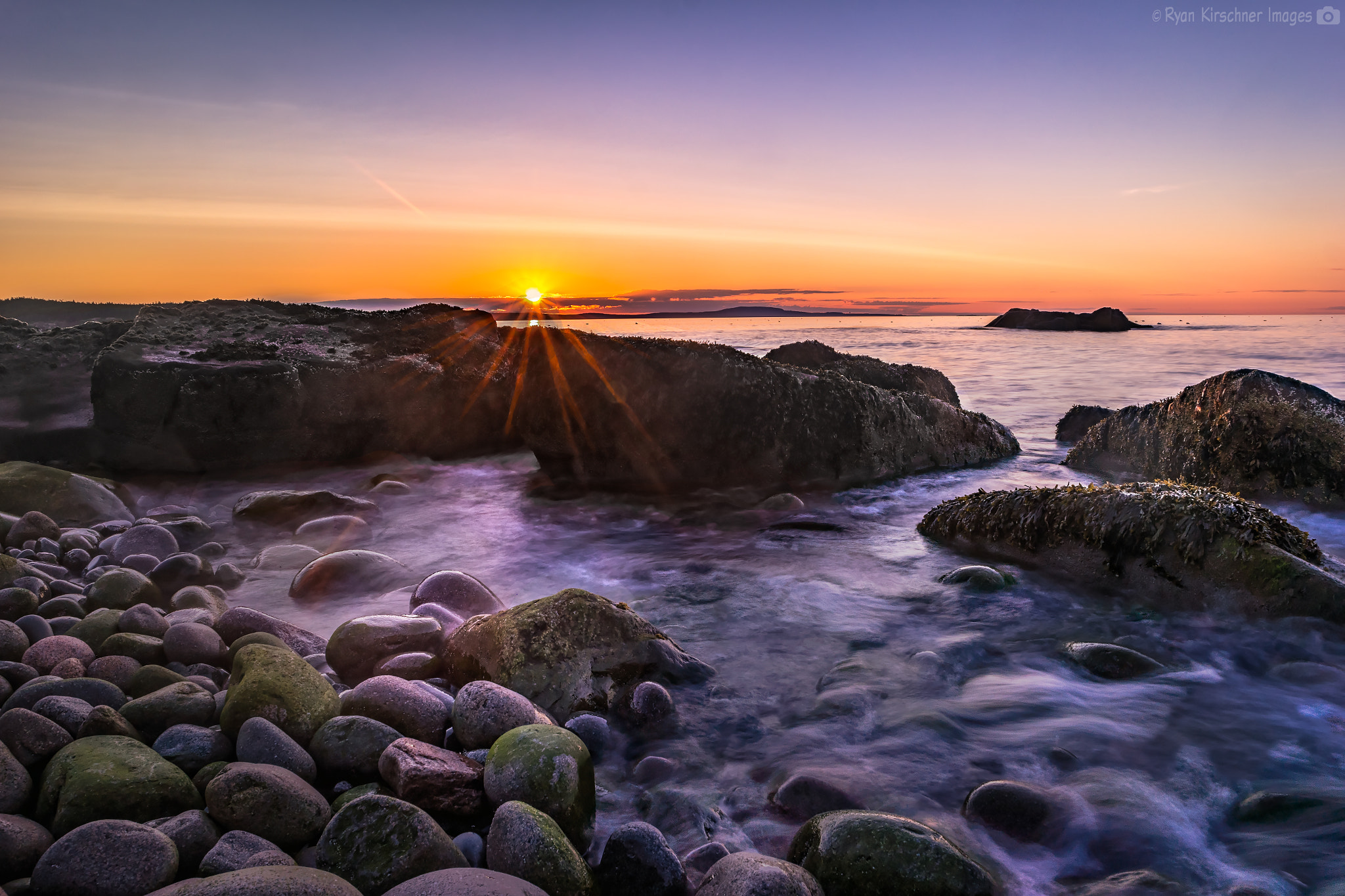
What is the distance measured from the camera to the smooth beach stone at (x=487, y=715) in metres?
2.80

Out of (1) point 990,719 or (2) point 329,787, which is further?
(1) point 990,719

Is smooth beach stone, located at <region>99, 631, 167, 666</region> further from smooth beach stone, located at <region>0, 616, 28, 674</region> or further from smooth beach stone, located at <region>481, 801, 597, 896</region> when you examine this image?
smooth beach stone, located at <region>481, 801, 597, 896</region>

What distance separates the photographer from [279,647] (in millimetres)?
3107

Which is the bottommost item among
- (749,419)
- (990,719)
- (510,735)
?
(990,719)

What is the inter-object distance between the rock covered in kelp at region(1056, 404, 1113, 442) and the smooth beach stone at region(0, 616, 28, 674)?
11229mm

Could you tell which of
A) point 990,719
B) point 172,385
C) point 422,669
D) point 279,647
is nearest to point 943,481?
point 990,719

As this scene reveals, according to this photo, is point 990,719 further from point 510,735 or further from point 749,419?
point 749,419

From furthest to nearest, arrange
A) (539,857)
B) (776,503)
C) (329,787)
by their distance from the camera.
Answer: (776,503) < (329,787) < (539,857)

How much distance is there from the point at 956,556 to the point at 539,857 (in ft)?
13.8

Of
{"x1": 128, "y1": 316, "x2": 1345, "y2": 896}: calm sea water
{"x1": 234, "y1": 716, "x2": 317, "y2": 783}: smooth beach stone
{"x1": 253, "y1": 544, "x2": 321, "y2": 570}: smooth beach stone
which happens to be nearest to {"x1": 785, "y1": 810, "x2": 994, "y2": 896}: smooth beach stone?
{"x1": 128, "y1": 316, "x2": 1345, "y2": 896}: calm sea water

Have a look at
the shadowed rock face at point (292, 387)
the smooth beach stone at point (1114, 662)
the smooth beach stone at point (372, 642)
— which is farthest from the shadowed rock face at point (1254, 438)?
the shadowed rock face at point (292, 387)

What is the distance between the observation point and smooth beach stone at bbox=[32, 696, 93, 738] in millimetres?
2529

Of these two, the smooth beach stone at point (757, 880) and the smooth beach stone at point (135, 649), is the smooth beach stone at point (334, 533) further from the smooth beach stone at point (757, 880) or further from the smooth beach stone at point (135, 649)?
the smooth beach stone at point (757, 880)

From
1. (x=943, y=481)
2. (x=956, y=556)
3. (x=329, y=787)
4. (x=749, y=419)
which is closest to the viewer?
(x=329, y=787)
